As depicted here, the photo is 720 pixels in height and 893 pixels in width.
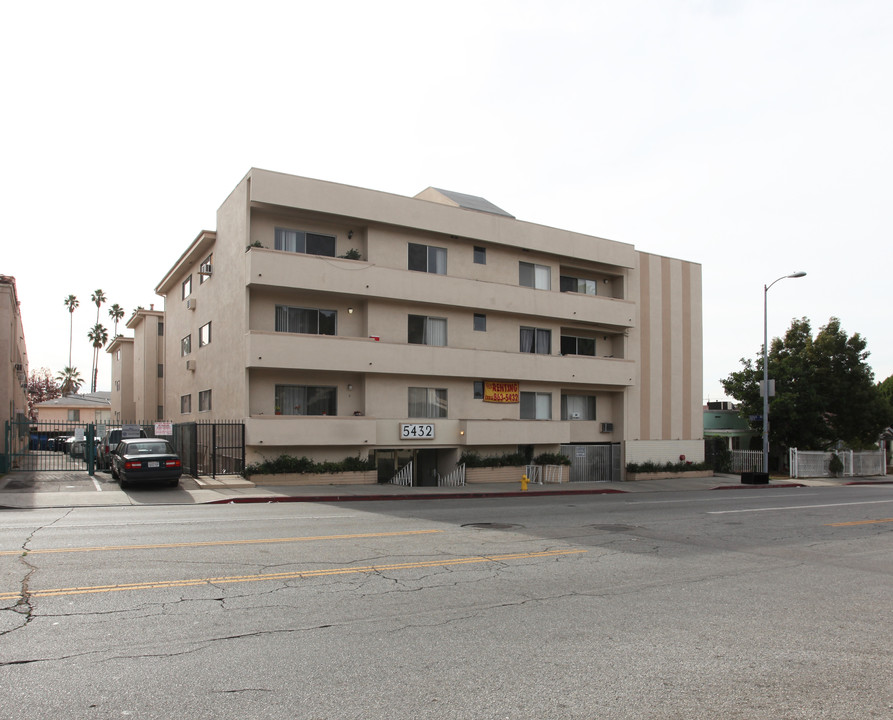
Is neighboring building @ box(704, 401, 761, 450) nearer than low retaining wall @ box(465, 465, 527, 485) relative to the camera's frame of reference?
No

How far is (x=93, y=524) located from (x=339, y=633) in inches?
350

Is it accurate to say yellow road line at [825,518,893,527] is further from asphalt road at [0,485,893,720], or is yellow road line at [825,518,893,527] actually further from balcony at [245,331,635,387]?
balcony at [245,331,635,387]

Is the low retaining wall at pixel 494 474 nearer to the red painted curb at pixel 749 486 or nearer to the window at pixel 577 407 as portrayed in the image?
the window at pixel 577 407

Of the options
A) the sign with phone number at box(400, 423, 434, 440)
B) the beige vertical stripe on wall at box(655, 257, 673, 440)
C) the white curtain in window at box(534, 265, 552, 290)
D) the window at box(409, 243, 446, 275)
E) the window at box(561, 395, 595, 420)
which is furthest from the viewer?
the beige vertical stripe on wall at box(655, 257, 673, 440)

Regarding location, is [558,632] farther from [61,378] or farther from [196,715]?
[61,378]

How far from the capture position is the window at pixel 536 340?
105ft

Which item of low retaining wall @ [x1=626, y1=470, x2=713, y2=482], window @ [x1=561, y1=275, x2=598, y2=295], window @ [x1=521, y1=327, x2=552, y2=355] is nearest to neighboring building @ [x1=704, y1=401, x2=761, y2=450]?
low retaining wall @ [x1=626, y1=470, x2=713, y2=482]

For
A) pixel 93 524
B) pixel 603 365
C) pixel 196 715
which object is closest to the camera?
pixel 196 715

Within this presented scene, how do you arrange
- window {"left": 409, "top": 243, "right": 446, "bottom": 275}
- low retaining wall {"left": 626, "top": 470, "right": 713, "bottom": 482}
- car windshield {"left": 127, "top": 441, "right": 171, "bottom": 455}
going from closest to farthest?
1. car windshield {"left": 127, "top": 441, "right": 171, "bottom": 455}
2. window {"left": 409, "top": 243, "right": 446, "bottom": 275}
3. low retaining wall {"left": 626, "top": 470, "right": 713, "bottom": 482}

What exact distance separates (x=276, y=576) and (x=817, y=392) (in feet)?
137

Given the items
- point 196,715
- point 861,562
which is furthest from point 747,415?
point 196,715

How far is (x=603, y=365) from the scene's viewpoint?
33281mm

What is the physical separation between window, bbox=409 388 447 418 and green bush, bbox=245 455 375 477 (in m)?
3.48

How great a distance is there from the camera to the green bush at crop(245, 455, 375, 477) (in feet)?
79.9
